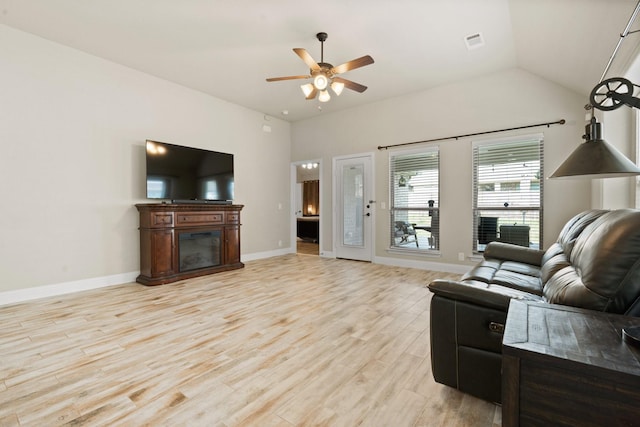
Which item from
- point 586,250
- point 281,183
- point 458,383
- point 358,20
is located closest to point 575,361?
point 458,383

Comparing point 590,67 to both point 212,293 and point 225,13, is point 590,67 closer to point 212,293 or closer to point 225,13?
point 225,13

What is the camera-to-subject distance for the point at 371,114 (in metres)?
5.76

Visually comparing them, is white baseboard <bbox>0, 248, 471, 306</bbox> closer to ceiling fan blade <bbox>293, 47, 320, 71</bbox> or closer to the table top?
ceiling fan blade <bbox>293, 47, 320, 71</bbox>

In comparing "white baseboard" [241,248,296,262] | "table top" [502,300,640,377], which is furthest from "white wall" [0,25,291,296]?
"table top" [502,300,640,377]

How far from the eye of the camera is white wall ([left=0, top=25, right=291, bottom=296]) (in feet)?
11.2

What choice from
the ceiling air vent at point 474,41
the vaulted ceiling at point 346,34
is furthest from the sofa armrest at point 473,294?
the ceiling air vent at point 474,41

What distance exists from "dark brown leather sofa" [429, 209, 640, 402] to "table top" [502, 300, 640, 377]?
13cm

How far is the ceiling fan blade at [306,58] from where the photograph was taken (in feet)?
9.87

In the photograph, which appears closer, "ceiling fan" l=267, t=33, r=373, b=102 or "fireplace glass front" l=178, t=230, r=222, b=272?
"ceiling fan" l=267, t=33, r=373, b=102

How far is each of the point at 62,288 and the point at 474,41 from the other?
602cm

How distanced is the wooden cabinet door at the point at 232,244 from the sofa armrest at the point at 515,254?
3.83 m

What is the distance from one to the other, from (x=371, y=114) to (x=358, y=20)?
2654 millimetres

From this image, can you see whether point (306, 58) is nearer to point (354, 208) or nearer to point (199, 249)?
point (199, 249)

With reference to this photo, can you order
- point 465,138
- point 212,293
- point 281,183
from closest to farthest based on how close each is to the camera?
point 212,293
point 465,138
point 281,183
